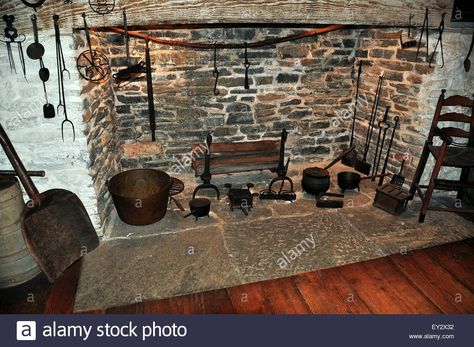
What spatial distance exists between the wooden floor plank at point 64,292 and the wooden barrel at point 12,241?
313 millimetres

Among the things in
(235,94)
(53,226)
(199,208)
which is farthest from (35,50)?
(235,94)

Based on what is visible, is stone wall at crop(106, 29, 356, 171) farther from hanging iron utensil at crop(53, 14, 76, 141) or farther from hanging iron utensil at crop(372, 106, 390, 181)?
hanging iron utensil at crop(53, 14, 76, 141)

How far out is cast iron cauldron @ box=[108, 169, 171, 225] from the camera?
345 cm

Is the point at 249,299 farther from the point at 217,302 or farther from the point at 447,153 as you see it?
the point at 447,153

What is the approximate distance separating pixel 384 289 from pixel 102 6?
3394 mm

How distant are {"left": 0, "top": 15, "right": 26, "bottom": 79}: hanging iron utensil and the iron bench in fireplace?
2324 mm

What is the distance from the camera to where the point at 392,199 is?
395 cm

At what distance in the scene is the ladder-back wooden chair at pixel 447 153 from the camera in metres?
3.62

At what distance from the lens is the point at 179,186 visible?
14.0 ft

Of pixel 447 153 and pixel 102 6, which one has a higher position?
pixel 102 6

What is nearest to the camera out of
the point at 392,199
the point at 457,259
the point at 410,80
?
the point at 457,259

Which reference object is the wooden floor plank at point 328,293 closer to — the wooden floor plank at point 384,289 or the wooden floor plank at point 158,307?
the wooden floor plank at point 384,289

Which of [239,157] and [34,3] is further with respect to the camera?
[239,157]

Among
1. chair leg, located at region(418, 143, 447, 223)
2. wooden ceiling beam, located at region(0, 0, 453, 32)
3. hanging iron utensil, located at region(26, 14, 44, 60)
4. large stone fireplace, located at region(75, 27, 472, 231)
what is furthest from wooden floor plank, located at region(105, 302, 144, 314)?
chair leg, located at region(418, 143, 447, 223)
